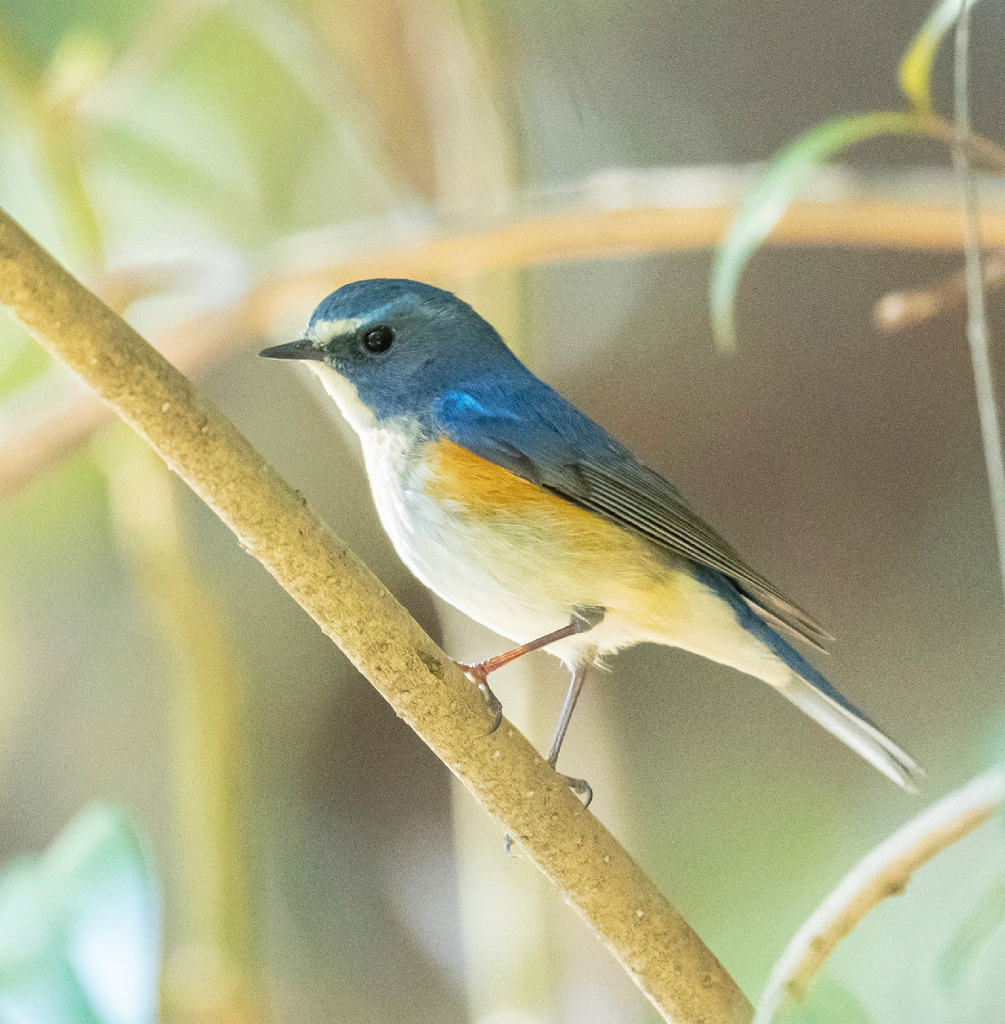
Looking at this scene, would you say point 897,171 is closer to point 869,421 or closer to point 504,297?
point 869,421

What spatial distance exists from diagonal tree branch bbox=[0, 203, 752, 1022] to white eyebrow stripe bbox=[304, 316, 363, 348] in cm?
36

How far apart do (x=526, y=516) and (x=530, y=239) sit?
1.86ft

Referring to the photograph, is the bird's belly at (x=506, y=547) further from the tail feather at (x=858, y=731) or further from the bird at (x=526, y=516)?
→ the tail feather at (x=858, y=731)

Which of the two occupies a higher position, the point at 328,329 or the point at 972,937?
the point at 328,329

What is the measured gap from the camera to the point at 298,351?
3.70 feet

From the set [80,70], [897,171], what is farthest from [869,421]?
[80,70]

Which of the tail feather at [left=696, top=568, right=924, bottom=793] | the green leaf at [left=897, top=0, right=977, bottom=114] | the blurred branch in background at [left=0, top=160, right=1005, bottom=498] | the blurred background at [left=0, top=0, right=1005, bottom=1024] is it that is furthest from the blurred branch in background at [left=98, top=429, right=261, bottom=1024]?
the green leaf at [left=897, top=0, right=977, bottom=114]

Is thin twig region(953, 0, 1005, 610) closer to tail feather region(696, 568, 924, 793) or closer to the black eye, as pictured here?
tail feather region(696, 568, 924, 793)

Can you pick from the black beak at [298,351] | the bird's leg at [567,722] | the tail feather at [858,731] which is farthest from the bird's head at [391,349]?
the tail feather at [858,731]

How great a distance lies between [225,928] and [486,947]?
0.42 metres

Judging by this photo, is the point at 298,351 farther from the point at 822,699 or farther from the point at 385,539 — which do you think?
the point at 822,699

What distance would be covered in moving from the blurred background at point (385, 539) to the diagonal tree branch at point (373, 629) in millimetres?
296

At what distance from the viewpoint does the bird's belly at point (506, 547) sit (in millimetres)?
1087

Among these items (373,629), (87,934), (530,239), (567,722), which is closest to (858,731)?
(567,722)
